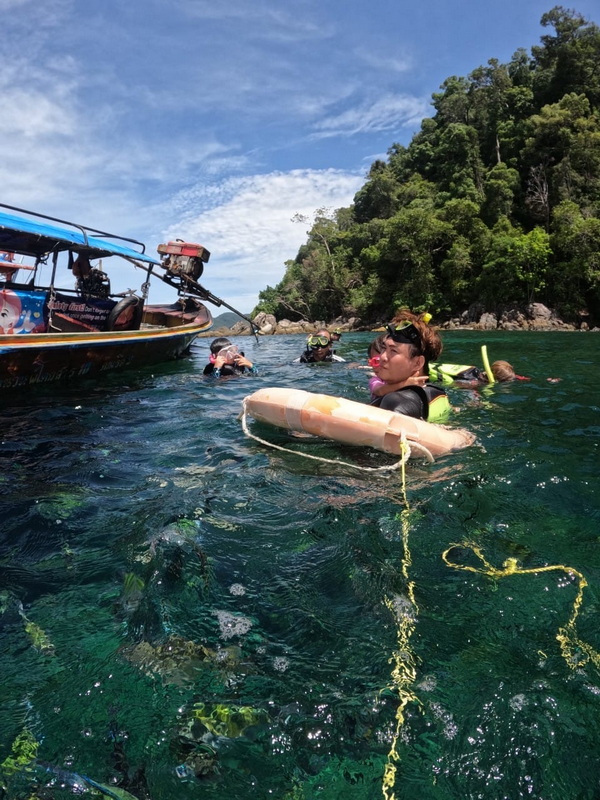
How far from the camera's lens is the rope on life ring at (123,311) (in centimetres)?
1100

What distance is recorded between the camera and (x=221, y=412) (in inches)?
252

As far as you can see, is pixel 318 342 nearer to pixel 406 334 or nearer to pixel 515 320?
pixel 406 334

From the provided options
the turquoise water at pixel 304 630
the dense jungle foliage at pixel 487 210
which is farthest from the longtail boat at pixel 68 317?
the dense jungle foliage at pixel 487 210

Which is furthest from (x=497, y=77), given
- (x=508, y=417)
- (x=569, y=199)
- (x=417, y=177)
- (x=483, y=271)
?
(x=508, y=417)

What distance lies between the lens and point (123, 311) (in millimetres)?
11164

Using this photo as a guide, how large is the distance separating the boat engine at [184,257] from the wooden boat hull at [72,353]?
11.8ft

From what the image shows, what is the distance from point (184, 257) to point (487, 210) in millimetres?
32846

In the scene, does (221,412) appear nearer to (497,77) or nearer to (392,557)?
(392,557)

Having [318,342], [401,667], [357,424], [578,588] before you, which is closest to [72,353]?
[318,342]

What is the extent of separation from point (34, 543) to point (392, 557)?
1998 millimetres

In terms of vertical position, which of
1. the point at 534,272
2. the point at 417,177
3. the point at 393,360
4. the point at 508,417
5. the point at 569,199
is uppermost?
the point at 417,177

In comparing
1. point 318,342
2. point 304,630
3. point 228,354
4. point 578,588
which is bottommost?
point 304,630

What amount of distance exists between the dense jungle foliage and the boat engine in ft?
79.7

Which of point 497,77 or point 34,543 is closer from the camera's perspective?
point 34,543
